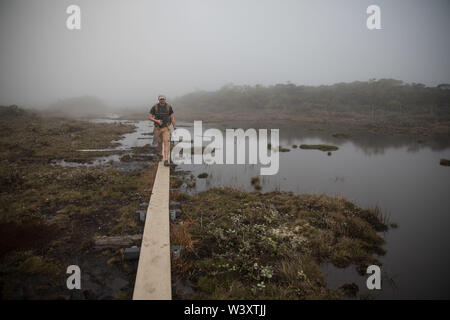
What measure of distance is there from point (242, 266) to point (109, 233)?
3962 millimetres

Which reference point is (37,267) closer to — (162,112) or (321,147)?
(162,112)

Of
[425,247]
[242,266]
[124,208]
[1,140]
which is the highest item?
[1,140]

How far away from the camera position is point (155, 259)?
476cm

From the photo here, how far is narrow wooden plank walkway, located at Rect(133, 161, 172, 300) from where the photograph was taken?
393 cm

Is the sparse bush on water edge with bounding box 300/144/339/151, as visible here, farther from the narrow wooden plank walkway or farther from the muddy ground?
the narrow wooden plank walkway

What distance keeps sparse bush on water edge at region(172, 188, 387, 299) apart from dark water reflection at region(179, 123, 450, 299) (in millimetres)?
586

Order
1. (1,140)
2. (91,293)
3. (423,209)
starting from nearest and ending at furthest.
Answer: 1. (91,293)
2. (423,209)
3. (1,140)

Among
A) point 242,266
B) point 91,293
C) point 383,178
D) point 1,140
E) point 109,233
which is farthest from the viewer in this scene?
point 1,140

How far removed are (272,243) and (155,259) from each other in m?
3.14

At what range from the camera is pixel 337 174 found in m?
14.9

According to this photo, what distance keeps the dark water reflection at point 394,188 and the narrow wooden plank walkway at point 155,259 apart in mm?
3796

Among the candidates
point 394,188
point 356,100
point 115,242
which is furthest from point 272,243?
point 356,100
